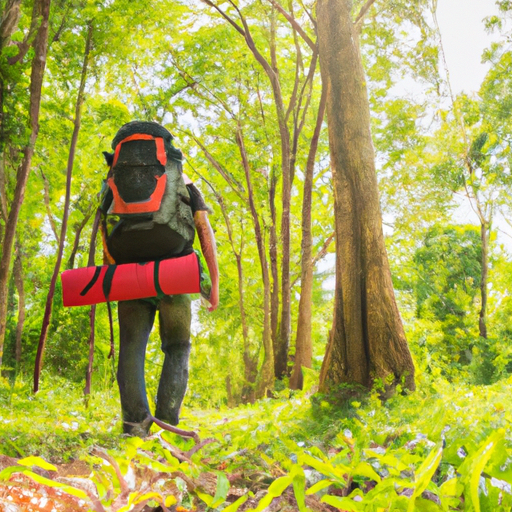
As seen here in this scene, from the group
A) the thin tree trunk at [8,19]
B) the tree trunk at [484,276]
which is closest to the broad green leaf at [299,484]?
the thin tree trunk at [8,19]

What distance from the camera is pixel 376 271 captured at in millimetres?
4754

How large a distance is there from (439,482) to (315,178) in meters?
14.7

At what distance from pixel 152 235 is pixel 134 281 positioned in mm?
479

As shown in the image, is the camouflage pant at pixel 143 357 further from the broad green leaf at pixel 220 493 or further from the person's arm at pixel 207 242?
the broad green leaf at pixel 220 493

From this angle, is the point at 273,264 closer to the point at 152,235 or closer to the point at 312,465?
the point at 152,235

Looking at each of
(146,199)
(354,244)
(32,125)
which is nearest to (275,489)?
(146,199)

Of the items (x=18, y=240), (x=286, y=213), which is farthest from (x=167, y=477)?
(x=18, y=240)

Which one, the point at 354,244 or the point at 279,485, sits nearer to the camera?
the point at 279,485

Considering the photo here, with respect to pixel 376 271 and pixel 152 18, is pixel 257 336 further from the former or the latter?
pixel 376 271

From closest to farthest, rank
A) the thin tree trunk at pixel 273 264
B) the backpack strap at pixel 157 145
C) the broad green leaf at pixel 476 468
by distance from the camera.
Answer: the broad green leaf at pixel 476 468 → the backpack strap at pixel 157 145 → the thin tree trunk at pixel 273 264

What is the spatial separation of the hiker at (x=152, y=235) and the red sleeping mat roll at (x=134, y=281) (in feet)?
0.59

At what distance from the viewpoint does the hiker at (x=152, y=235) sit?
4.12 metres

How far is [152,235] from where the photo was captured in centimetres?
427

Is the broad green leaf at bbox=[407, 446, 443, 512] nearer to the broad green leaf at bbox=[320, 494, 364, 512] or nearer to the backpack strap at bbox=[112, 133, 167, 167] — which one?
the broad green leaf at bbox=[320, 494, 364, 512]
